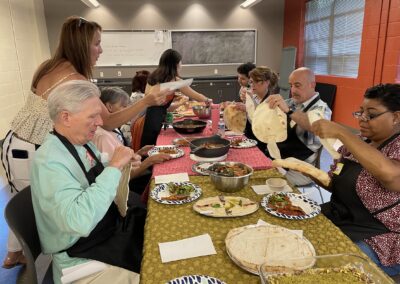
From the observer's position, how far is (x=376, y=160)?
48.2 inches

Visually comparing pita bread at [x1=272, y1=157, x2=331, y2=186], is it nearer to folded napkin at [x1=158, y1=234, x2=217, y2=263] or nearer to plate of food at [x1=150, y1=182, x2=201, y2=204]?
plate of food at [x1=150, y1=182, x2=201, y2=204]

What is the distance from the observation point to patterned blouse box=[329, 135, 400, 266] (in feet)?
4.29

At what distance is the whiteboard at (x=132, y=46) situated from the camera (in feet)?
25.6

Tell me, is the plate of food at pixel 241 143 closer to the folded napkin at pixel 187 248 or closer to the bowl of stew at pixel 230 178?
the bowl of stew at pixel 230 178

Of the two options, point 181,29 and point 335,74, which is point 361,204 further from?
point 181,29

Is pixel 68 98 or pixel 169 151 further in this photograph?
pixel 169 151

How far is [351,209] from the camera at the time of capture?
149 cm

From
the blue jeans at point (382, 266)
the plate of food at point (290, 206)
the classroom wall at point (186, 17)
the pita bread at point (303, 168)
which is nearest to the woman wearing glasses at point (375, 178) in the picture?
the blue jeans at point (382, 266)

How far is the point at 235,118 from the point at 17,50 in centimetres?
511

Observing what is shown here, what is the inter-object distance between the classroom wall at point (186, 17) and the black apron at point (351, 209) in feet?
23.4

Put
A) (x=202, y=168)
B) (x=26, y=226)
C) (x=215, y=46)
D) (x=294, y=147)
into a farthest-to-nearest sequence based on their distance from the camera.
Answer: (x=215, y=46), (x=294, y=147), (x=202, y=168), (x=26, y=226)

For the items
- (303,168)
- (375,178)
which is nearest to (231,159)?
(303,168)

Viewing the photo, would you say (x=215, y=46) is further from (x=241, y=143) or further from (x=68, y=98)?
(x=68, y=98)

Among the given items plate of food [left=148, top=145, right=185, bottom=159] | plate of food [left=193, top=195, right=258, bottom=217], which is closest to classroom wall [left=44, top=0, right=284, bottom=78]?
plate of food [left=148, top=145, right=185, bottom=159]
